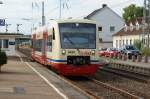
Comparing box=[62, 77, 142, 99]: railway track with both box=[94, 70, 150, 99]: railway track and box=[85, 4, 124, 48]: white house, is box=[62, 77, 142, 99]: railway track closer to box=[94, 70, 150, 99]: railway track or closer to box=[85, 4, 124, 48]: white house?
box=[94, 70, 150, 99]: railway track

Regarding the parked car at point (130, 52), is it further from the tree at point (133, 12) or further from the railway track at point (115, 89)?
the tree at point (133, 12)

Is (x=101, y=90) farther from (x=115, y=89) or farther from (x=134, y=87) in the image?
(x=134, y=87)

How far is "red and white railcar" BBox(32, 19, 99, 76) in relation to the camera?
28.0m

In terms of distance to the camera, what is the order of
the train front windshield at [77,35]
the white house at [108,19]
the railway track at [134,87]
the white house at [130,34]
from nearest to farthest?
the railway track at [134,87], the train front windshield at [77,35], the white house at [130,34], the white house at [108,19]

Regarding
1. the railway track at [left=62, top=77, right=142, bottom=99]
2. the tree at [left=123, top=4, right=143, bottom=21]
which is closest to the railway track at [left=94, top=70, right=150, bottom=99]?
the railway track at [left=62, top=77, right=142, bottom=99]

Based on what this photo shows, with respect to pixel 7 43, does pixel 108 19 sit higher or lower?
higher

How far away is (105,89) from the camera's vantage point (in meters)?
24.4

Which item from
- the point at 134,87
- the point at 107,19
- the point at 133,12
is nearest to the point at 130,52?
the point at 134,87

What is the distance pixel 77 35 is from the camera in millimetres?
28766

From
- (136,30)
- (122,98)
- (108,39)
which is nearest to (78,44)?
(122,98)

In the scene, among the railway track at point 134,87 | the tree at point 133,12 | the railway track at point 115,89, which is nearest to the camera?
the railway track at point 115,89

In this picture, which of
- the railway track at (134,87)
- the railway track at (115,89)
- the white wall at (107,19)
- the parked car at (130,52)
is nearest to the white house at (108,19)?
the white wall at (107,19)

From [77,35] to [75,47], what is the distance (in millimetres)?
793

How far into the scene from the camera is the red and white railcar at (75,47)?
27969 millimetres
